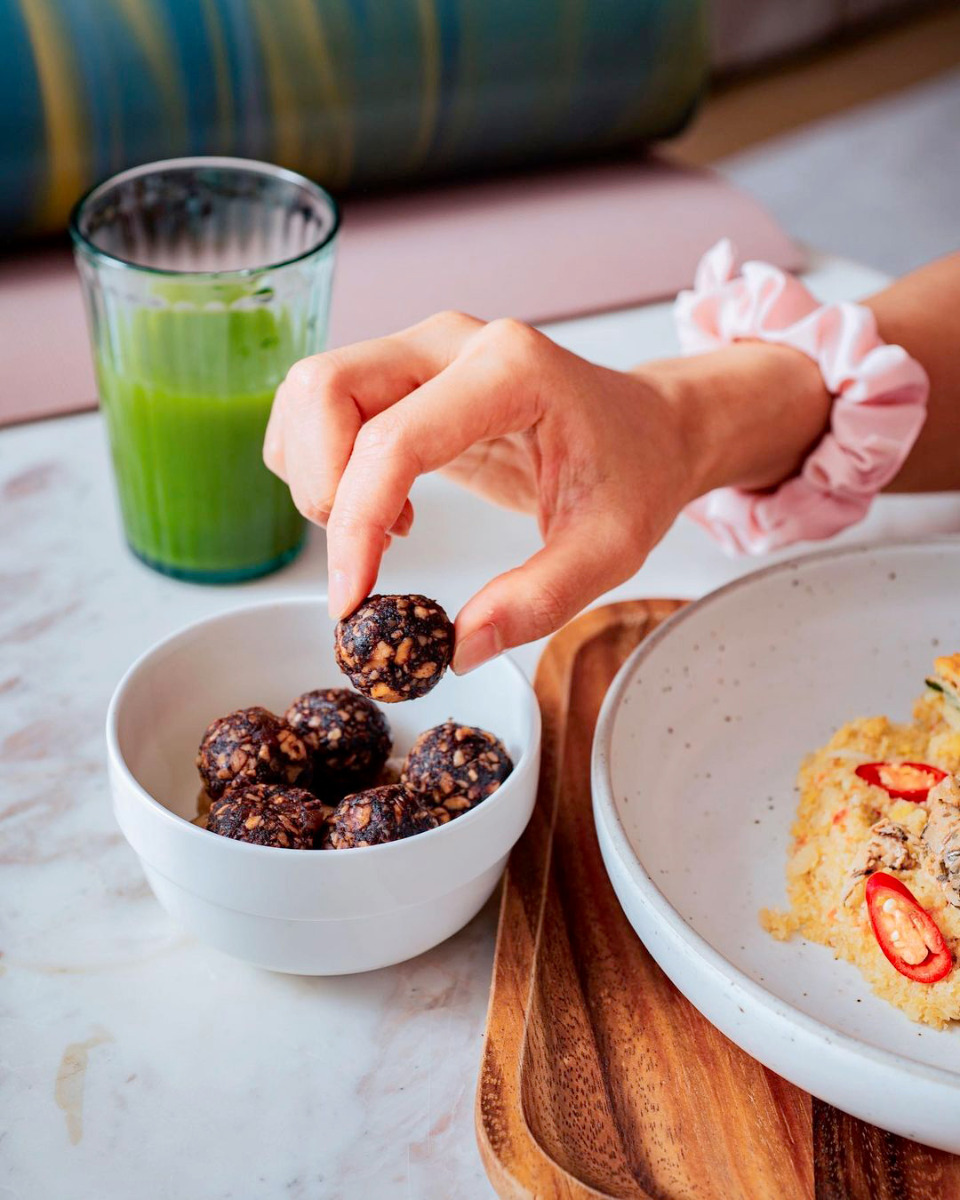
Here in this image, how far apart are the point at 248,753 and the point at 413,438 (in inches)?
7.9

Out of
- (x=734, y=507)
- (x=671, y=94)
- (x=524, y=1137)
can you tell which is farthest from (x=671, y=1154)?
(x=671, y=94)

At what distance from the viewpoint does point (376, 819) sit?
66cm

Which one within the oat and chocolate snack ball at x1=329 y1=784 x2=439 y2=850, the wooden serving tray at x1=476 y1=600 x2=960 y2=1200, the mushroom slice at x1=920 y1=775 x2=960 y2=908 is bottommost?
the wooden serving tray at x1=476 y1=600 x2=960 y2=1200

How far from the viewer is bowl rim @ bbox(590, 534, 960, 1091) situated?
0.56m

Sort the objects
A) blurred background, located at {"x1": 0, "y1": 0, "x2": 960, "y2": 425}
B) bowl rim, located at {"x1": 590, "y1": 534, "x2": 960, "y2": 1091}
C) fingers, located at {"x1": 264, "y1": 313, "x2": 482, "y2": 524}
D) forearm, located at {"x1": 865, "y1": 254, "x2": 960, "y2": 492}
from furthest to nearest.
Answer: blurred background, located at {"x1": 0, "y1": 0, "x2": 960, "y2": 425}
forearm, located at {"x1": 865, "y1": 254, "x2": 960, "y2": 492}
fingers, located at {"x1": 264, "y1": 313, "x2": 482, "y2": 524}
bowl rim, located at {"x1": 590, "y1": 534, "x2": 960, "y2": 1091}

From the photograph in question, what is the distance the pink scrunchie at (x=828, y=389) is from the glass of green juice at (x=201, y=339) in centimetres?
33

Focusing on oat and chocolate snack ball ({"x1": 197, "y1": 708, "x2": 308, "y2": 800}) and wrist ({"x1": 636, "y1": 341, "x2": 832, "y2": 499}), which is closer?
oat and chocolate snack ball ({"x1": 197, "y1": 708, "x2": 308, "y2": 800})

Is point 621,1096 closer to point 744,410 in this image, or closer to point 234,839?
point 234,839

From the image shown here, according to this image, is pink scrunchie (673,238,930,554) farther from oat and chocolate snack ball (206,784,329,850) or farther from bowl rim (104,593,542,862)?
oat and chocolate snack ball (206,784,329,850)

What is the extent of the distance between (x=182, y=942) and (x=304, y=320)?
0.47m

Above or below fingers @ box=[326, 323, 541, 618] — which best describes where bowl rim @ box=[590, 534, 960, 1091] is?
below

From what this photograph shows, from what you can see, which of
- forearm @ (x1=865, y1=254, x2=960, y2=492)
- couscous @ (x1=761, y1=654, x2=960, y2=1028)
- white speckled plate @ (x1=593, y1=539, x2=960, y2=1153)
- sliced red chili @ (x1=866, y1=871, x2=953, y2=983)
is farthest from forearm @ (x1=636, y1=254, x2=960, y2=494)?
sliced red chili @ (x1=866, y1=871, x2=953, y2=983)

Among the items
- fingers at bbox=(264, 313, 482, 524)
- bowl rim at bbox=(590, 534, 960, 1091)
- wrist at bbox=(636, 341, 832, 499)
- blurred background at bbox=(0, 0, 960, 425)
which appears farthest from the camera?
blurred background at bbox=(0, 0, 960, 425)

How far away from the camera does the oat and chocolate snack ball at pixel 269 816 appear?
25.7 inches
